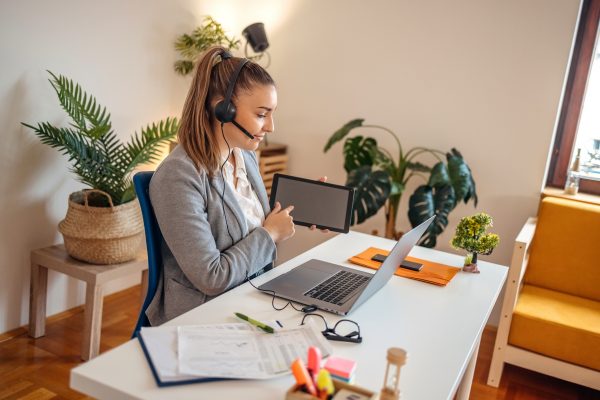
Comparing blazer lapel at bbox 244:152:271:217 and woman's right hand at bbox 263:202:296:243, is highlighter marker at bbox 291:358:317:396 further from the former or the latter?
blazer lapel at bbox 244:152:271:217

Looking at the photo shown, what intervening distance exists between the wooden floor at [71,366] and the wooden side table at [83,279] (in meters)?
0.09

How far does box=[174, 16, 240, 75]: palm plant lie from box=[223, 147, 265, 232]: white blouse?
5.03 feet

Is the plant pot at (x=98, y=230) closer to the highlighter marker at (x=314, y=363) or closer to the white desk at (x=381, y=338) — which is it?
the white desk at (x=381, y=338)

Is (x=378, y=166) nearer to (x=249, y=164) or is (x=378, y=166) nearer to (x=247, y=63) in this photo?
(x=249, y=164)

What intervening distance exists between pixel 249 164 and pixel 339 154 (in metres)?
1.74

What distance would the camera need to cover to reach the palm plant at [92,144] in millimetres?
2371

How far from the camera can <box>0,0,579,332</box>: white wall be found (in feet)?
8.16

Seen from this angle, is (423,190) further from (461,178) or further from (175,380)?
(175,380)

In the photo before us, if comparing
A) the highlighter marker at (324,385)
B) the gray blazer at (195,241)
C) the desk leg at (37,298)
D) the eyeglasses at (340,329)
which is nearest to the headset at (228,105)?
the gray blazer at (195,241)

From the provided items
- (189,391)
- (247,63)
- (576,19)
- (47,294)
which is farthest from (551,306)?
(47,294)

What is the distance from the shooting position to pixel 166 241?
57.5 inches

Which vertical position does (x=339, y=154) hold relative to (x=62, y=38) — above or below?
below

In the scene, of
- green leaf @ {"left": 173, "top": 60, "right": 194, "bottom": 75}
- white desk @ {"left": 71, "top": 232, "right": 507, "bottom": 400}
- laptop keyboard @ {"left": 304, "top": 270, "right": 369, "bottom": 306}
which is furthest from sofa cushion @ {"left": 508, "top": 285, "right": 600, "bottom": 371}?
green leaf @ {"left": 173, "top": 60, "right": 194, "bottom": 75}

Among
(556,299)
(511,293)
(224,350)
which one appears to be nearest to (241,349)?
(224,350)
